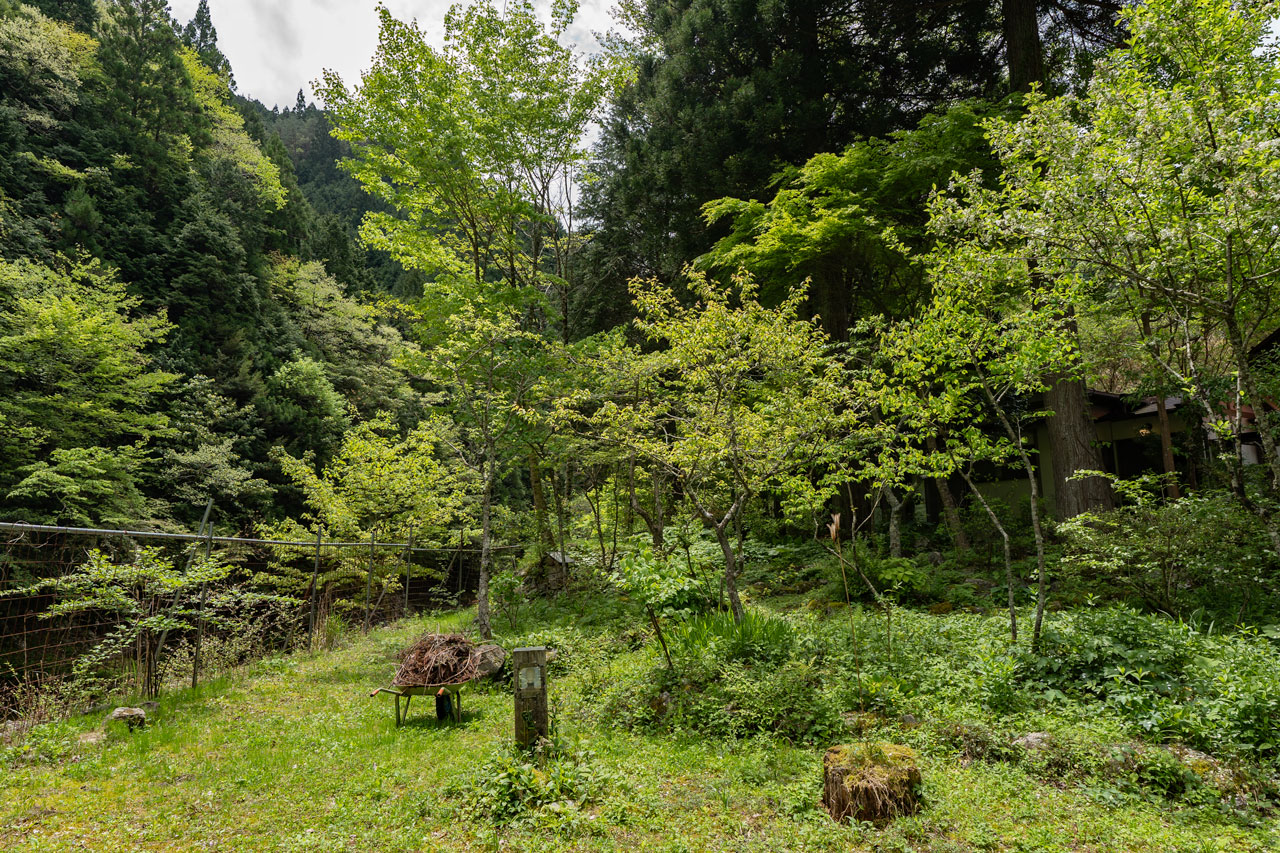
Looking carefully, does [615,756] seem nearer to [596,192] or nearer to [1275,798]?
[1275,798]

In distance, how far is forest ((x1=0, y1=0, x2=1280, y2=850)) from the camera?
4.20m

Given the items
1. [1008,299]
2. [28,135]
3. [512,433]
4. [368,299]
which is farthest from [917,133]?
[28,135]

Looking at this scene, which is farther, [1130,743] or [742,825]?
[1130,743]

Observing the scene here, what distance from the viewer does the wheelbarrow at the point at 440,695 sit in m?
5.86

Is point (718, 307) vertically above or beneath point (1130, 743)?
above

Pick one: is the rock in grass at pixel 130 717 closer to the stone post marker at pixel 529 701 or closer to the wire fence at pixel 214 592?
the wire fence at pixel 214 592

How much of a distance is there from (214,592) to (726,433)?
7202mm

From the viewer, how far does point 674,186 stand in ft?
49.4

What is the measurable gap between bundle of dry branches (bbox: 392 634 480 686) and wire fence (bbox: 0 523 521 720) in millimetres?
2076

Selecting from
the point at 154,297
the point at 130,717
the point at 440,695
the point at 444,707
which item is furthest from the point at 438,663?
the point at 154,297

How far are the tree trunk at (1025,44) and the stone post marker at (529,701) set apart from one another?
1217 cm

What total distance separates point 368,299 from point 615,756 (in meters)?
29.9

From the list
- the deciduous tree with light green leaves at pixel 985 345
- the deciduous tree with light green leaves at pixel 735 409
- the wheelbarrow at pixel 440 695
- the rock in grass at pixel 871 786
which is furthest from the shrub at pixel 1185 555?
the wheelbarrow at pixel 440 695

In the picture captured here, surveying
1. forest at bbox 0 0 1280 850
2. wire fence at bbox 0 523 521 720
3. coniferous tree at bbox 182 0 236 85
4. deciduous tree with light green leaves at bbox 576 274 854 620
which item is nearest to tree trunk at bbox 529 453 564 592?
forest at bbox 0 0 1280 850
